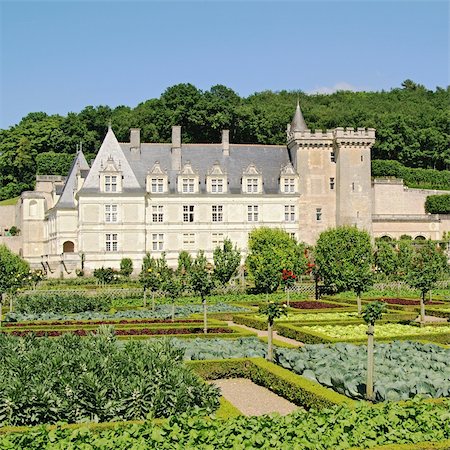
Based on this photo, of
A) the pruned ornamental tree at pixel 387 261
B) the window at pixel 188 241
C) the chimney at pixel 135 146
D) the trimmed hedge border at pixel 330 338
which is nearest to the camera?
the trimmed hedge border at pixel 330 338

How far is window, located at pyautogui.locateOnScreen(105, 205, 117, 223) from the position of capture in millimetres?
44562

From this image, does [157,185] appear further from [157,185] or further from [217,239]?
[217,239]

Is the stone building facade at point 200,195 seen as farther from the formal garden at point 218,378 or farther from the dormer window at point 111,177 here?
the formal garden at point 218,378

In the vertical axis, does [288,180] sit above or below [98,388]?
above

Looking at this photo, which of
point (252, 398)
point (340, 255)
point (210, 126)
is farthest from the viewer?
point (210, 126)

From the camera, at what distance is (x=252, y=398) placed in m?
12.0

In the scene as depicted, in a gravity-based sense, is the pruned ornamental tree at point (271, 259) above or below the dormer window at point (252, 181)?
below

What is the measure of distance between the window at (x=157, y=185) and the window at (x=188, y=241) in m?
3.52

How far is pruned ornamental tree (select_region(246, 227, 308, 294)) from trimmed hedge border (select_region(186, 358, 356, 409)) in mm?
18346

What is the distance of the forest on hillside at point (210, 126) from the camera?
199ft

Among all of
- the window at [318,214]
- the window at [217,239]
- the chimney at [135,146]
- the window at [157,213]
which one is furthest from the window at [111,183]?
the window at [318,214]

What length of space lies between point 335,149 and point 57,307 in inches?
1115

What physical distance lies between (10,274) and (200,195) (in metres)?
19.3

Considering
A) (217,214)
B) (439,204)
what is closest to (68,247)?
(217,214)
